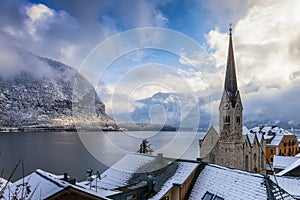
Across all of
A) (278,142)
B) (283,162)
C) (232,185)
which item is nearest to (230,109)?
(283,162)

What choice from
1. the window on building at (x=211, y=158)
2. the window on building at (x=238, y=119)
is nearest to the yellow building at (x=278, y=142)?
the window on building at (x=238, y=119)

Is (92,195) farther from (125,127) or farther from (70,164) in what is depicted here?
(70,164)

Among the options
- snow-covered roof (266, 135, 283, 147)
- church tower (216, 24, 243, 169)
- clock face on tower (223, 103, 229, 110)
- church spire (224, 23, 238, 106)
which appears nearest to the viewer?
church tower (216, 24, 243, 169)

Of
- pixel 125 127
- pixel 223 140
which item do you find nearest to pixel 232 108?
pixel 223 140

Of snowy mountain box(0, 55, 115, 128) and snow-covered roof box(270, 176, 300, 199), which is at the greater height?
snowy mountain box(0, 55, 115, 128)

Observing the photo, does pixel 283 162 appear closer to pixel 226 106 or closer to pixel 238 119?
pixel 238 119

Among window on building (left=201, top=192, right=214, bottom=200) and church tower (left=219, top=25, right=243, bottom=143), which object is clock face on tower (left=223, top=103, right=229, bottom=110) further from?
window on building (left=201, top=192, right=214, bottom=200)

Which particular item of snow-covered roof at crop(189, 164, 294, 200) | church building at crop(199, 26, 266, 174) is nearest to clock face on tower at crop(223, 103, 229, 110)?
church building at crop(199, 26, 266, 174)
